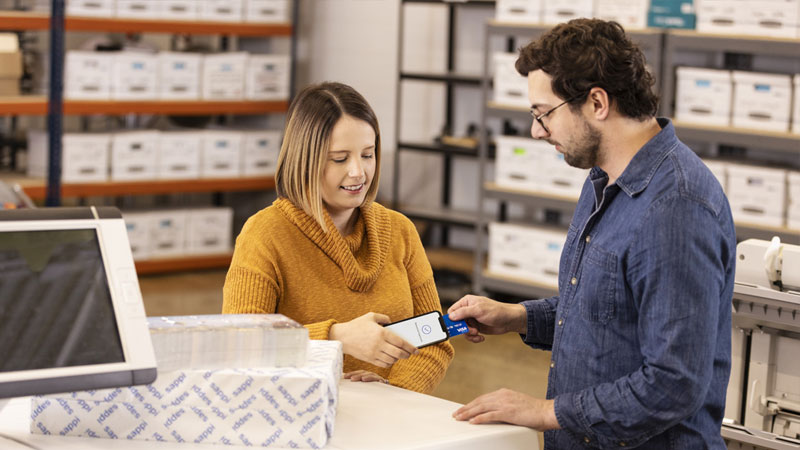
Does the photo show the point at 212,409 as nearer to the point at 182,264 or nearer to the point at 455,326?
the point at 455,326

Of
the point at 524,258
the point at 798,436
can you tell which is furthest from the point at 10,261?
the point at 524,258

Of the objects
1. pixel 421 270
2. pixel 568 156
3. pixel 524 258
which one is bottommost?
pixel 524 258

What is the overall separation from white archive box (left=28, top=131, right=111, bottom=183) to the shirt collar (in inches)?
216

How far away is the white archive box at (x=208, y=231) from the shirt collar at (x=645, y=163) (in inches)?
224

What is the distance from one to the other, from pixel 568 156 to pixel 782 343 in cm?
120

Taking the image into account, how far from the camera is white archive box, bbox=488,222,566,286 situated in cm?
604

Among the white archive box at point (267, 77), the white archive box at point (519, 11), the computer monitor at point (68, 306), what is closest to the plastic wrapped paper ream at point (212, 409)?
the computer monitor at point (68, 306)

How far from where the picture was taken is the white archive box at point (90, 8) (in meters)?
6.68

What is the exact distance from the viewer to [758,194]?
5281 millimetres

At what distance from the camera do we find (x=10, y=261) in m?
1.61

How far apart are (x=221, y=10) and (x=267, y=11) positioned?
41 centimetres

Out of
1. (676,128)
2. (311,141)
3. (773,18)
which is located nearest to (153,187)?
(676,128)

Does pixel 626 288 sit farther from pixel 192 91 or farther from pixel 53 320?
pixel 192 91

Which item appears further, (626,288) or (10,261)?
(626,288)
